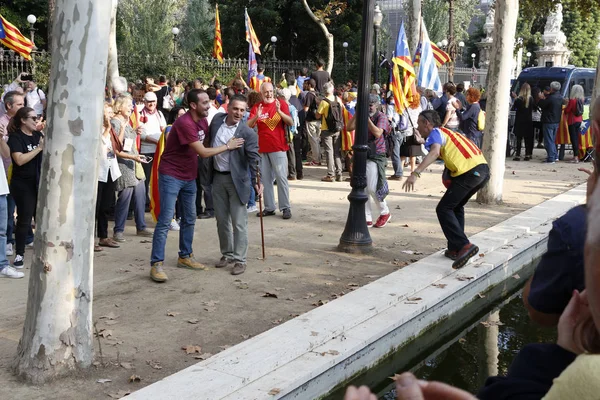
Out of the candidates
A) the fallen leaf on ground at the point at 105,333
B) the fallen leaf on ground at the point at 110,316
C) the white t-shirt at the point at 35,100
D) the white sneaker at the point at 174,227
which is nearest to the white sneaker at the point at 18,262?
the fallen leaf on ground at the point at 110,316

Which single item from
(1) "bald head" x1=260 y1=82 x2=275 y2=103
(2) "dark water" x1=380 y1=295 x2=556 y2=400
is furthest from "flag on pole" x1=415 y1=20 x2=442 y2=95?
(2) "dark water" x1=380 y1=295 x2=556 y2=400

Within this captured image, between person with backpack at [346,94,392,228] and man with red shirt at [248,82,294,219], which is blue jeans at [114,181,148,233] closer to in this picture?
man with red shirt at [248,82,294,219]

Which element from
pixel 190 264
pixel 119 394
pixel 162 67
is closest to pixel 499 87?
pixel 190 264

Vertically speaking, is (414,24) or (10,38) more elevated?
(414,24)

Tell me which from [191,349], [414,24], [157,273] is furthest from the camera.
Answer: [414,24]

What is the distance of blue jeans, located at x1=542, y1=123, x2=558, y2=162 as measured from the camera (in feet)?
65.9

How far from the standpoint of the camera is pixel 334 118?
1489 cm

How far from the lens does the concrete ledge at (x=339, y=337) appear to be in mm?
4883

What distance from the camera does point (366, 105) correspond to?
359 inches

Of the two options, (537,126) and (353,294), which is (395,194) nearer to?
(353,294)

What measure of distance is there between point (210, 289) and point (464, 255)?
272 cm

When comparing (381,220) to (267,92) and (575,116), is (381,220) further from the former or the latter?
(575,116)

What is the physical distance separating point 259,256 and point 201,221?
247cm

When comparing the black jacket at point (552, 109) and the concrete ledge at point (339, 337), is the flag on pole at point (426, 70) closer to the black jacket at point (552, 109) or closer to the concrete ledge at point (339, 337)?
the concrete ledge at point (339, 337)
